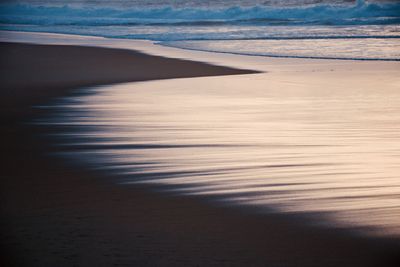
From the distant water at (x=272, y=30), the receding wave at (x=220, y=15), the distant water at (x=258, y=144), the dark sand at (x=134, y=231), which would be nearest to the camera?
the dark sand at (x=134, y=231)

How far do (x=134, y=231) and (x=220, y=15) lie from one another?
124 feet

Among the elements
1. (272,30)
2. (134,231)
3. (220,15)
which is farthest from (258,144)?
(220,15)

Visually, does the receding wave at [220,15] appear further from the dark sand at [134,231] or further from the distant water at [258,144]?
the dark sand at [134,231]

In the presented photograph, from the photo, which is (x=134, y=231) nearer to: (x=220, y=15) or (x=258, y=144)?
(x=258, y=144)

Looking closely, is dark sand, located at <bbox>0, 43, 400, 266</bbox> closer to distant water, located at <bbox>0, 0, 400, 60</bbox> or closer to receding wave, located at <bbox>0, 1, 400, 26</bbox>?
distant water, located at <bbox>0, 0, 400, 60</bbox>

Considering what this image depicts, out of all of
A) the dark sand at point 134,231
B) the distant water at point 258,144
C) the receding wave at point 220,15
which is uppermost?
the dark sand at point 134,231

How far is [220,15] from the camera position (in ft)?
135

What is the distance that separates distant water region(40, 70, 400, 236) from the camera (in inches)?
187

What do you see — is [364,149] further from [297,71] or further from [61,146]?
[297,71]

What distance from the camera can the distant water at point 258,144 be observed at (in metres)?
4.75

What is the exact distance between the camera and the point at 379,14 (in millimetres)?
34594

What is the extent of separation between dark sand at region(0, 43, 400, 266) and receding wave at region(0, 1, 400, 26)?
84.5 ft

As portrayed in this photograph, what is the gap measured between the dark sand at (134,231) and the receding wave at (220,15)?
25.8 m

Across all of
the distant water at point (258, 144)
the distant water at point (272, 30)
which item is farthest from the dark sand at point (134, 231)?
the distant water at point (272, 30)
